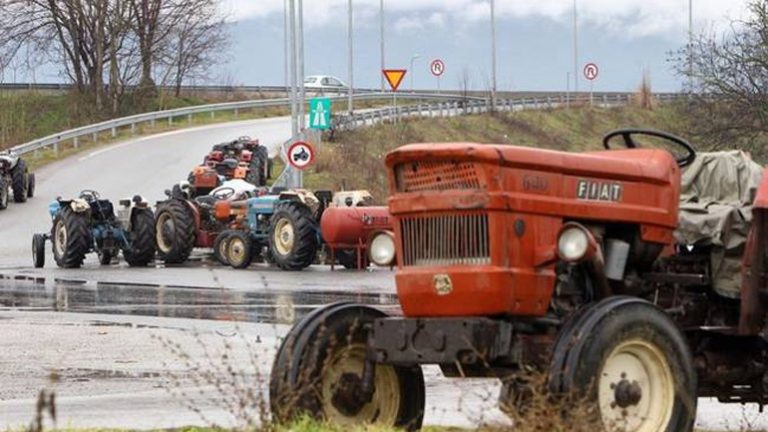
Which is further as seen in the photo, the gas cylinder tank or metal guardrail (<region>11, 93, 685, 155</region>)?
metal guardrail (<region>11, 93, 685, 155</region>)

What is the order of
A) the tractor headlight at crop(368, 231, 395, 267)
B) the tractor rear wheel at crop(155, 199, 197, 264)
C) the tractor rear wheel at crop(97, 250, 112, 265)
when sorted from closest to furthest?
1. the tractor headlight at crop(368, 231, 395, 267)
2. the tractor rear wheel at crop(155, 199, 197, 264)
3. the tractor rear wheel at crop(97, 250, 112, 265)

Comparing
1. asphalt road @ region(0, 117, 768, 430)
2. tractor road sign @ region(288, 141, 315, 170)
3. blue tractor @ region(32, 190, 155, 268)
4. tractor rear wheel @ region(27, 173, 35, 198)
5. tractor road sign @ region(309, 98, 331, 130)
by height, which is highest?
tractor road sign @ region(309, 98, 331, 130)

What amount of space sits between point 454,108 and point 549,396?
209ft

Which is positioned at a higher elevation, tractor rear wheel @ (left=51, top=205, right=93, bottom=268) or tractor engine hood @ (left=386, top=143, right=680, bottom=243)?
tractor engine hood @ (left=386, top=143, right=680, bottom=243)

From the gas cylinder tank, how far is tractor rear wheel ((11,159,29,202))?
1842cm

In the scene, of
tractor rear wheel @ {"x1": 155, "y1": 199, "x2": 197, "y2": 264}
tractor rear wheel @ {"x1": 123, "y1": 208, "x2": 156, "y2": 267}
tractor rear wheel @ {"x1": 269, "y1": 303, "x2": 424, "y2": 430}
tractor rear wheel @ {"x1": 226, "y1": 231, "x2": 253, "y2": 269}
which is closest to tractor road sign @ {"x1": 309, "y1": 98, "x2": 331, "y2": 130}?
tractor rear wheel @ {"x1": 155, "y1": 199, "x2": 197, "y2": 264}

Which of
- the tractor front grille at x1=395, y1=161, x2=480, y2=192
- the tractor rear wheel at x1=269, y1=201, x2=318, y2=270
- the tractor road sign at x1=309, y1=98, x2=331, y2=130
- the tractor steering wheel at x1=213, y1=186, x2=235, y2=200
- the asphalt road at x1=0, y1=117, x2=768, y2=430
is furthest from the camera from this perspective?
the tractor road sign at x1=309, y1=98, x2=331, y2=130

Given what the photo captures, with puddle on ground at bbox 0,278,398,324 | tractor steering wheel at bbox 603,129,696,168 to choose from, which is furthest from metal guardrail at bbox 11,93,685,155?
tractor steering wheel at bbox 603,129,696,168

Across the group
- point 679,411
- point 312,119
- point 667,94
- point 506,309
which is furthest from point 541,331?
point 667,94

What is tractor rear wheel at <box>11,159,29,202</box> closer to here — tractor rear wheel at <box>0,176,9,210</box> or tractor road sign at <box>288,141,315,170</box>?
tractor rear wheel at <box>0,176,9,210</box>

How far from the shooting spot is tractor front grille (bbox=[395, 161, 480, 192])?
836 cm

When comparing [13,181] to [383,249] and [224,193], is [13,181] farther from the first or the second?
[383,249]

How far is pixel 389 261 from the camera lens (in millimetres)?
8914

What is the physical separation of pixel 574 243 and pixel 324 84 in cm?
7731
